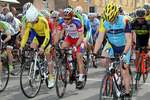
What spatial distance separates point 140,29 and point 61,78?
267 cm

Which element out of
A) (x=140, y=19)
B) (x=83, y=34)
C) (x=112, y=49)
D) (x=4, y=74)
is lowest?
(x=4, y=74)

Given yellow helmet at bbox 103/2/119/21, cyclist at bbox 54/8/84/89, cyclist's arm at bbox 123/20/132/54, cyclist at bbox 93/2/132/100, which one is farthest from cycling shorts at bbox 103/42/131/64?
cyclist at bbox 54/8/84/89

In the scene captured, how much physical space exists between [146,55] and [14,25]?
16.2 feet

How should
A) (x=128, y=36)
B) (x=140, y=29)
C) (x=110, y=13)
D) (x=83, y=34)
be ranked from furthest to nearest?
(x=140, y=29)
(x=83, y=34)
(x=128, y=36)
(x=110, y=13)

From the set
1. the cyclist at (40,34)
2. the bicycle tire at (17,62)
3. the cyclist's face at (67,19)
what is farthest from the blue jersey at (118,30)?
the bicycle tire at (17,62)

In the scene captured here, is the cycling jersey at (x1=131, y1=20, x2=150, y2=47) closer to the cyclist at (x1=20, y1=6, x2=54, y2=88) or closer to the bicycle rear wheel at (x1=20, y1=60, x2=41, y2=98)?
the cyclist at (x1=20, y1=6, x2=54, y2=88)

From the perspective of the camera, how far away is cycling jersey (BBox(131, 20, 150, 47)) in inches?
319

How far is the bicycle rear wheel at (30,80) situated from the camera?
6.75 m

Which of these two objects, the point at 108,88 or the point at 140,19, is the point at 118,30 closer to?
the point at 108,88

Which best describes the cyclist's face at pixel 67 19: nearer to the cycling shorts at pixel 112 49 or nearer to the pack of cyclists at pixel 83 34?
the pack of cyclists at pixel 83 34

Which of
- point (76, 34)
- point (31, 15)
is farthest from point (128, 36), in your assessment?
point (31, 15)

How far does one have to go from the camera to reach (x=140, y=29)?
8250mm

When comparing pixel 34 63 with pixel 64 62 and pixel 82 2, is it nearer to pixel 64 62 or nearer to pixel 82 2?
pixel 64 62

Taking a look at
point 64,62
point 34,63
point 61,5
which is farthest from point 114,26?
point 61,5
